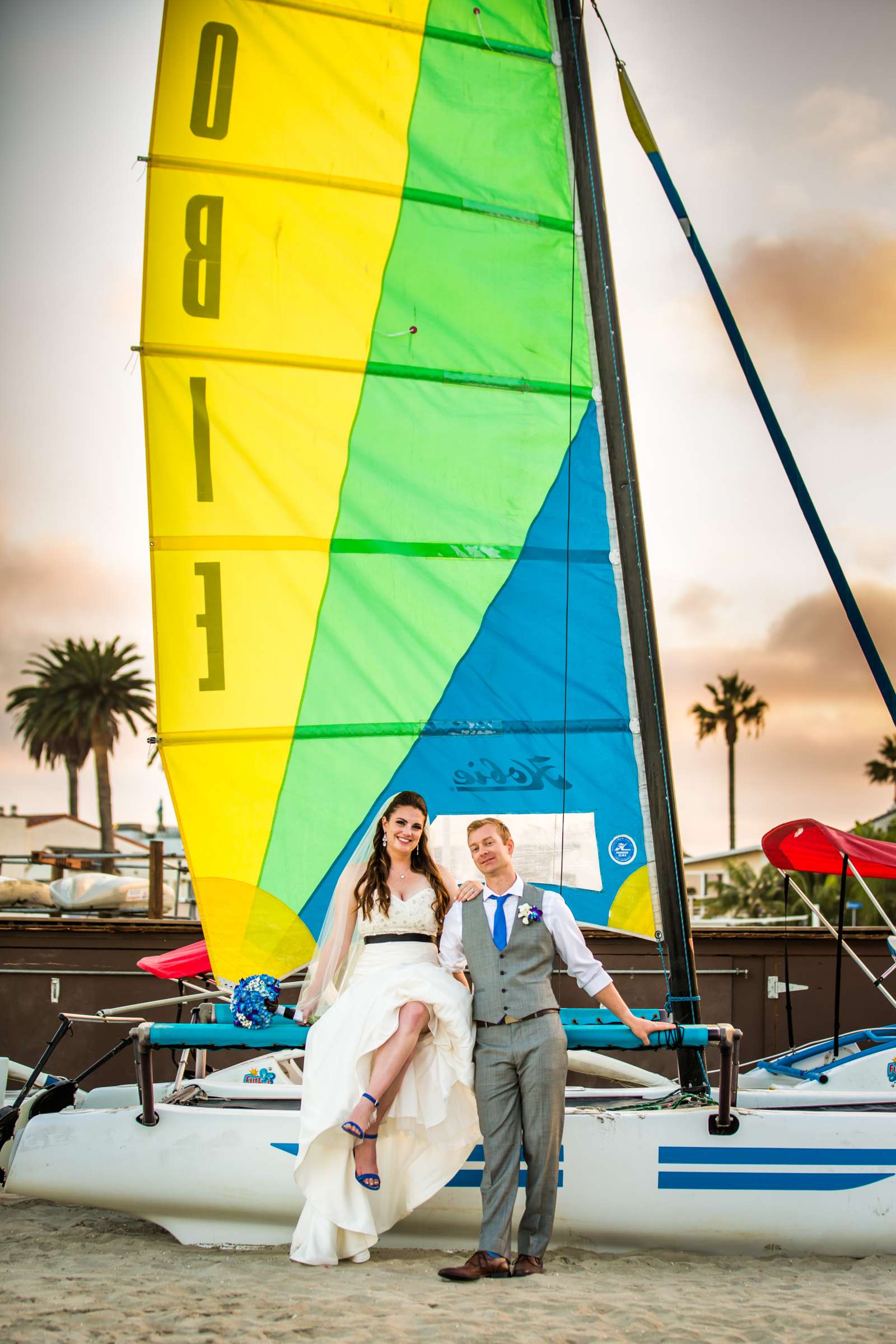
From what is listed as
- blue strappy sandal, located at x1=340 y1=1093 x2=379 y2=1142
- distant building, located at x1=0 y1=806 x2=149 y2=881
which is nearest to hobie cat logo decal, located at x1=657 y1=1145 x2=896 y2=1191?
blue strappy sandal, located at x1=340 y1=1093 x2=379 y2=1142

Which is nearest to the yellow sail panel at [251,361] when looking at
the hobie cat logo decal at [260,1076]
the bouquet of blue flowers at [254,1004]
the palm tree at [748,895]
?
the hobie cat logo decal at [260,1076]

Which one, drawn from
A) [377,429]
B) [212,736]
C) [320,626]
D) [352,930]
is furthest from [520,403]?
[352,930]

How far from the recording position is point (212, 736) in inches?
233

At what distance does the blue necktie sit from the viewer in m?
4.22

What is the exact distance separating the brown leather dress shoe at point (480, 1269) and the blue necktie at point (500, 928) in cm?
104

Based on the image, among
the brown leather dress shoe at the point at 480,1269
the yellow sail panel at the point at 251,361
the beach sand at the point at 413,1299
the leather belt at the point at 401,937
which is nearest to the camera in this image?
the beach sand at the point at 413,1299

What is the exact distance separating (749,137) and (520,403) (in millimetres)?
5162

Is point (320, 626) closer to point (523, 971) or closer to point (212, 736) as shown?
point (212, 736)

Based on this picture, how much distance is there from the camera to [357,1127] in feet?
13.1

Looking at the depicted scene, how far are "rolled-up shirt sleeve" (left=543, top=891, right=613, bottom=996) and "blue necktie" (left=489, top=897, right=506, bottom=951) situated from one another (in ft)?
0.51

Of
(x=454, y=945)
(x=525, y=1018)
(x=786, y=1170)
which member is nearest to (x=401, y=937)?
(x=454, y=945)

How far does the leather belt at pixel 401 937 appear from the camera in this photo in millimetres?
4488

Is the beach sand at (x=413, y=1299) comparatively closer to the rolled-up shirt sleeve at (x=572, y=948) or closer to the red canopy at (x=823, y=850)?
the rolled-up shirt sleeve at (x=572, y=948)

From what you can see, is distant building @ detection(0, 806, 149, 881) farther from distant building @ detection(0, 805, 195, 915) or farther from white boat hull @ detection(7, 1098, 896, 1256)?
white boat hull @ detection(7, 1098, 896, 1256)
